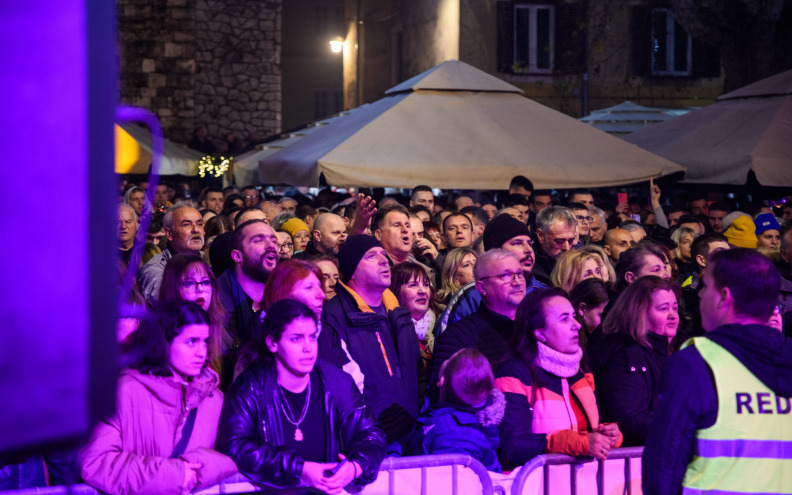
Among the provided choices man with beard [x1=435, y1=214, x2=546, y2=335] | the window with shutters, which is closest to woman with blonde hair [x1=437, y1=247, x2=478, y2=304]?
man with beard [x1=435, y1=214, x2=546, y2=335]

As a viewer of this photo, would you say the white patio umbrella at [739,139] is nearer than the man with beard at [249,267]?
No

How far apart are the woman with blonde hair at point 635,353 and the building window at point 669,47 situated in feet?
64.7

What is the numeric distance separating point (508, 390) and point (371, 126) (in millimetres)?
6074

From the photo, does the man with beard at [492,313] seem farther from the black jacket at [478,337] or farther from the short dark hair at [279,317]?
the short dark hair at [279,317]

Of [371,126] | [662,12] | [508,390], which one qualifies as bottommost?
[508,390]

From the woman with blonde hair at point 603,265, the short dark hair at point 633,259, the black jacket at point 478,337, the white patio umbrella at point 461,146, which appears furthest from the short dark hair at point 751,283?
the white patio umbrella at point 461,146

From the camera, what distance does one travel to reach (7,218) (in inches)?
42.3

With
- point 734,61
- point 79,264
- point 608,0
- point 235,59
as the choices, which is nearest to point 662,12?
point 608,0

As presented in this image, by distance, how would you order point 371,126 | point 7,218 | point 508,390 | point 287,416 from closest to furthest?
point 7,218 < point 287,416 < point 508,390 < point 371,126

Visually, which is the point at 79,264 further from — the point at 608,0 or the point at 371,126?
the point at 608,0

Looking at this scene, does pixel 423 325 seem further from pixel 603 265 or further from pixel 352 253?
pixel 603 265

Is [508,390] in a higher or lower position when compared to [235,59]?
A: lower

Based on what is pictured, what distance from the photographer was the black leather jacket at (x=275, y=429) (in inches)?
150

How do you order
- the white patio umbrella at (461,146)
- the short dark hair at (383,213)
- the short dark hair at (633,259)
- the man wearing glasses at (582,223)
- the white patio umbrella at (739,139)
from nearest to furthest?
the short dark hair at (633,259), the short dark hair at (383,213), the man wearing glasses at (582,223), the white patio umbrella at (461,146), the white patio umbrella at (739,139)
